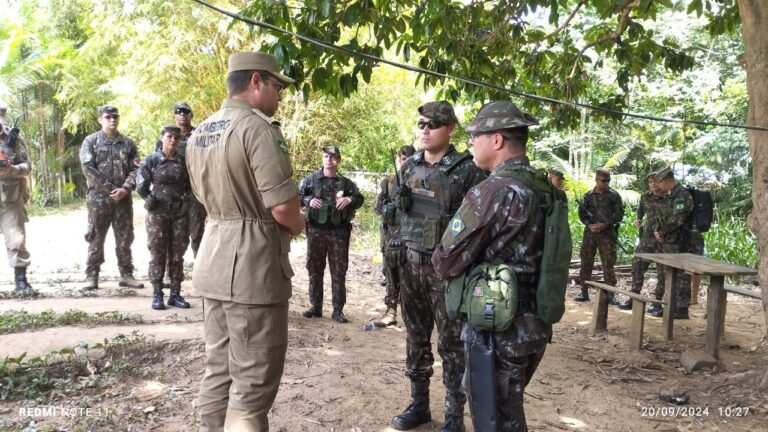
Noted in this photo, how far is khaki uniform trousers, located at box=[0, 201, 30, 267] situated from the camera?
5855mm

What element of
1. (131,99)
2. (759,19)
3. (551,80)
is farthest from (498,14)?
(131,99)

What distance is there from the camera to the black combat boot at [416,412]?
3446mm

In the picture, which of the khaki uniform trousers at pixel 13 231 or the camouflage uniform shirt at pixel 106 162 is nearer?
the khaki uniform trousers at pixel 13 231

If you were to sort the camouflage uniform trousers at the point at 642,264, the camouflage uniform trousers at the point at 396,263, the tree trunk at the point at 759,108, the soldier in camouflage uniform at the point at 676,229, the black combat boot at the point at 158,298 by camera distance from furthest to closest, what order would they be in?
the camouflage uniform trousers at the point at 642,264 < the soldier in camouflage uniform at the point at 676,229 < the black combat boot at the point at 158,298 < the tree trunk at the point at 759,108 < the camouflage uniform trousers at the point at 396,263

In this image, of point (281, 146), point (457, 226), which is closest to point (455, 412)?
point (457, 226)

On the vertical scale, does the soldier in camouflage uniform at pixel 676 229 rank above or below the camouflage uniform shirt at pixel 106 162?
below

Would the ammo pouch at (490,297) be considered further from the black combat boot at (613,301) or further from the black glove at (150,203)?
the black combat boot at (613,301)

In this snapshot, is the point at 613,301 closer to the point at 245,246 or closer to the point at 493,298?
the point at 493,298

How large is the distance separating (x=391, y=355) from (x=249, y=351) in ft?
8.52

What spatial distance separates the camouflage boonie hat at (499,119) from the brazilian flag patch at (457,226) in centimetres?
44

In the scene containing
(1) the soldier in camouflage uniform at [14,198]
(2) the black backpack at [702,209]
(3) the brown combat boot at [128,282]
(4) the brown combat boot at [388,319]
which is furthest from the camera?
(2) the black backpack at [702,209]

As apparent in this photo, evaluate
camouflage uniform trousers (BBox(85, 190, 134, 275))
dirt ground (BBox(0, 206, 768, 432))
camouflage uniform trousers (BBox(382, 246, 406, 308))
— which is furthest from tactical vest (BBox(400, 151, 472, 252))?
camouflage uniform trousers (BBox(85, 190, 134, 275))

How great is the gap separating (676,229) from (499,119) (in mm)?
5775

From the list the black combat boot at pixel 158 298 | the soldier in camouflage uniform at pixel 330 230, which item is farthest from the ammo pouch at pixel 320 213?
the black combat boot at pixel 158 298
